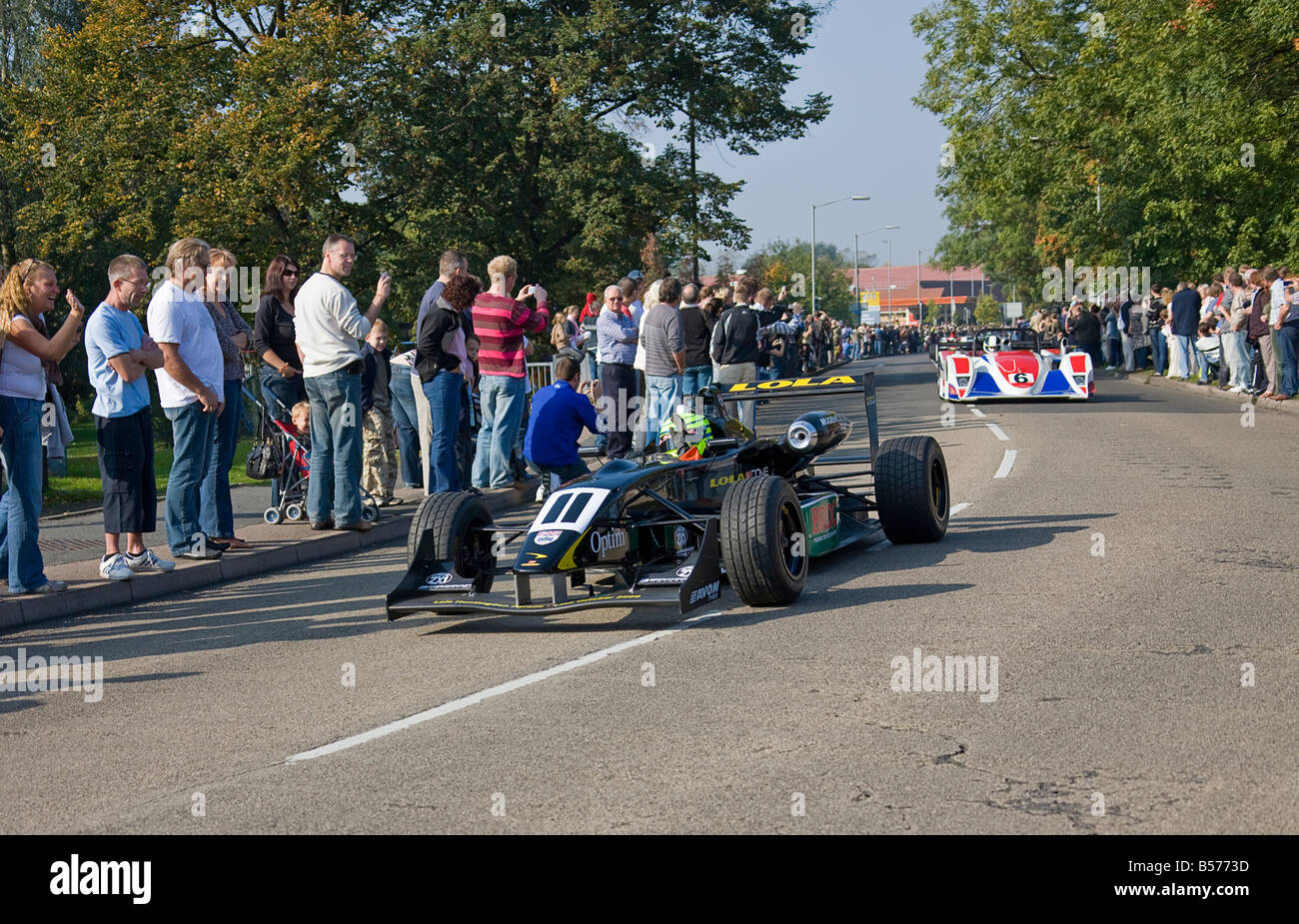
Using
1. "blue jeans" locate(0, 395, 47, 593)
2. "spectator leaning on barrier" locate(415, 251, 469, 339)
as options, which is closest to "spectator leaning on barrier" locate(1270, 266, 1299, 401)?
"spectator leaning on barrier" locate(415, 251, 469, 339)

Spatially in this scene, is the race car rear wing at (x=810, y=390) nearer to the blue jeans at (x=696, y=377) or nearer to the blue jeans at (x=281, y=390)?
the blue jeans at (x=281, y=390)

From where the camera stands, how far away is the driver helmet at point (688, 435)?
375 inches

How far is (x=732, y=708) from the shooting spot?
5.95m

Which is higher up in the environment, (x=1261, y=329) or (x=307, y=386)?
(x=1261, y=329)

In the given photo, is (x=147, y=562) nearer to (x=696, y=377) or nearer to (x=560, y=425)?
(x=560, y=425)

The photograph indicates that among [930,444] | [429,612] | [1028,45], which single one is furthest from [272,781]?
[1028,45]

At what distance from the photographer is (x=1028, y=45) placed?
44531mm

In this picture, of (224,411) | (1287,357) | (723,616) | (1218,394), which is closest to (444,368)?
(224,411)

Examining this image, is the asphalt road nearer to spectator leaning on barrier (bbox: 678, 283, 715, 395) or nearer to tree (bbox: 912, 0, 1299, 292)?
spectator leaning on barrier (bbox: 678, 283, 715, 395)

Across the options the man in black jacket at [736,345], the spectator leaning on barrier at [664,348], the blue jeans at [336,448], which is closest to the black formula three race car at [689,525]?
the blue jeans at [336,448]

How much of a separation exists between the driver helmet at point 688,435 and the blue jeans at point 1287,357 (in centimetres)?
1620

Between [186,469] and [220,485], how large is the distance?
769 millimetres

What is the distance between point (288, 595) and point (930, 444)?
4.58 metres
